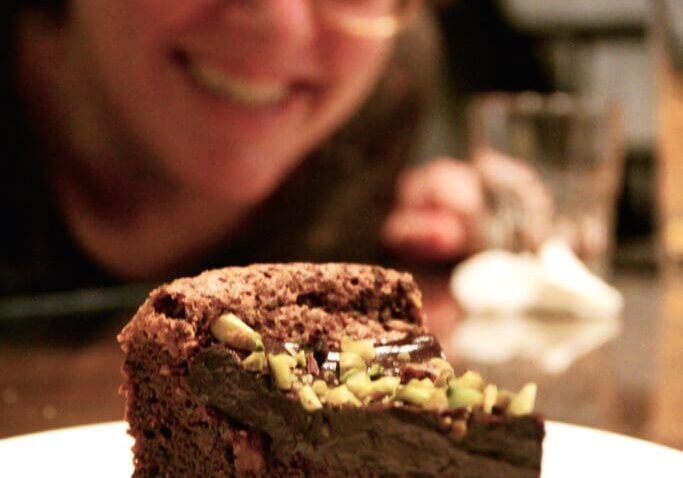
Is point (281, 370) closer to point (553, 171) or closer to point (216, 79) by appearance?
point (553, 171)

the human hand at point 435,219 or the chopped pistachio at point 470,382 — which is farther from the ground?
the human hand at point 435,219

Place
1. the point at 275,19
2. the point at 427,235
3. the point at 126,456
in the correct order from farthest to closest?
1. the point at 427,235
2. the point at 275,19
3. the point at 126,456

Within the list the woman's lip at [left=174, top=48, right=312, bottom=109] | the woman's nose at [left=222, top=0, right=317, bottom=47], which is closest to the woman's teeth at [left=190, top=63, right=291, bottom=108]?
the woman's lip at [left=174, top=48, right=312, bottom=109]

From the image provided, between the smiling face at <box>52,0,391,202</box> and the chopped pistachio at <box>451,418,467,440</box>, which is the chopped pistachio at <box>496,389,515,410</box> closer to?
the chopped pistachio at <box>451,418,467,440</box>

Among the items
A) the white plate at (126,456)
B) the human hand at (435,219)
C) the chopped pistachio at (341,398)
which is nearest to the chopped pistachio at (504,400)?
the chopped pistachio at (341,398)

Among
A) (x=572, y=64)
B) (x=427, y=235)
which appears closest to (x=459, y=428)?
(x=427, y=235)

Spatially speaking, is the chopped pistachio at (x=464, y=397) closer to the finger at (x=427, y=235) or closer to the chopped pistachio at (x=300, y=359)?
the chopped pistachio at (x=300, y=359)
